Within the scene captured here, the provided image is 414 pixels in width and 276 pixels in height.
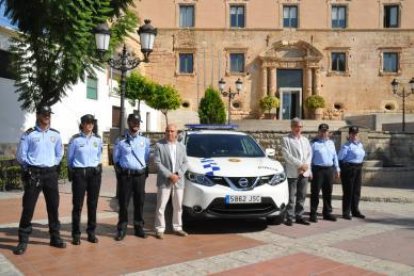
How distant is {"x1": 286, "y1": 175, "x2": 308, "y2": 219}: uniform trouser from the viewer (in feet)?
25.9

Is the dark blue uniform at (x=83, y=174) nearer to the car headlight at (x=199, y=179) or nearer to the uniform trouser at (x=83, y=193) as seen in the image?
the uniform trouser at (x=83, y=193)

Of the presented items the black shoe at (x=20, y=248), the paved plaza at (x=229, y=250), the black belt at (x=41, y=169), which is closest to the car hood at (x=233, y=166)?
the paved plaza at (x=229, y=250)

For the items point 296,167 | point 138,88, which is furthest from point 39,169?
point 138,88

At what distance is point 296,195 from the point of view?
26.7 feet

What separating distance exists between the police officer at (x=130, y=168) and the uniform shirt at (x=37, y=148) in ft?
3.18

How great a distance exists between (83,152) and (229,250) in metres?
2.37

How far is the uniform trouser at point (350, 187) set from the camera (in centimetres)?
862

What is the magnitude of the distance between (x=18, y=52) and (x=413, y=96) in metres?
30.4

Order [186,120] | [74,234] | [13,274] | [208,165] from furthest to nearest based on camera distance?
1. [186,120]
2. [208,165]
3. [74,234]
4. [13,274]

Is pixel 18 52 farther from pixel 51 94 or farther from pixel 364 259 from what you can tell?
pixel 364 259

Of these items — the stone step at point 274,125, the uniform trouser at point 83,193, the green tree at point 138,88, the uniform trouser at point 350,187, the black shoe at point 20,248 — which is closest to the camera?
the black shoe at point 20,248

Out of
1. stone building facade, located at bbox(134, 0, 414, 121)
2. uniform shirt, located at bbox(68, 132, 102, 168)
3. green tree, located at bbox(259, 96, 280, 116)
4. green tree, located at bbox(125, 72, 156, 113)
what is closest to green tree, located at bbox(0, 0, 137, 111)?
uniform shirt, located at bbox(68, 132, 102, 168)

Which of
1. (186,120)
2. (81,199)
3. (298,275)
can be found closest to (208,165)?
(81,199)

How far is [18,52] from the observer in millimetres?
16062
